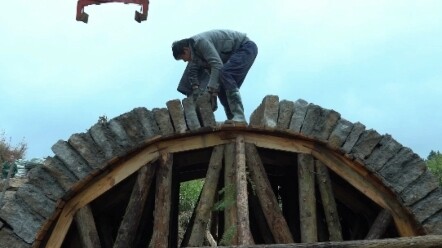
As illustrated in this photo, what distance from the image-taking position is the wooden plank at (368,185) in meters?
4.58

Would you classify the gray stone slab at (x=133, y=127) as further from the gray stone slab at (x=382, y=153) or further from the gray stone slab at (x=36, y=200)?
the gray stone slab at (x=382, y=153)

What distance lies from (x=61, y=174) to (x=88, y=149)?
0.98 feet

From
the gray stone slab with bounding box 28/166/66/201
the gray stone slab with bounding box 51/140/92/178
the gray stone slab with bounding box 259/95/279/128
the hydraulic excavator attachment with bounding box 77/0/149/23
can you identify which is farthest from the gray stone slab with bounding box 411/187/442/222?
the hydraulic excavator attachment with bounding box 77/0/149/23

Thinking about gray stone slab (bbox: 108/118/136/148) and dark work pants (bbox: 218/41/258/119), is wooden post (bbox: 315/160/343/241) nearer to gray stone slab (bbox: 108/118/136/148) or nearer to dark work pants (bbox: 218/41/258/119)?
dark work pants (bbox: 218/41/258/119)

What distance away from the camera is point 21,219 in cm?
450

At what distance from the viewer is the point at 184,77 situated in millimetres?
6238

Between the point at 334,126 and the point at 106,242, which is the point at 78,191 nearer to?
the point at 106,242

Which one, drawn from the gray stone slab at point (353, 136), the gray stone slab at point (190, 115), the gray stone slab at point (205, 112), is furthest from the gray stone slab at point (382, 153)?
the gray stone slab at point (190, 115)

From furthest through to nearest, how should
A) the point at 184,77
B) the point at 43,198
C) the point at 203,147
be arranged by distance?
1. the point at 184,77
2. the point at 203,147
3. the point at 43,198

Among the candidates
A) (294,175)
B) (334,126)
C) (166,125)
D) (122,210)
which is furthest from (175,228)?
(334,126)

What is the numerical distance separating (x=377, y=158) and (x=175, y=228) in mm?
2566

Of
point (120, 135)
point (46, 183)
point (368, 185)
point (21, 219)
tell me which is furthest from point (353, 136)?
point (21, 219)

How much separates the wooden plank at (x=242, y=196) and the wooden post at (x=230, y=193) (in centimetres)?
6

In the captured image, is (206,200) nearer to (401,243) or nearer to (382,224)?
(382,224)
